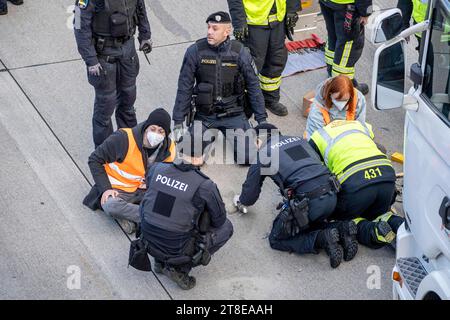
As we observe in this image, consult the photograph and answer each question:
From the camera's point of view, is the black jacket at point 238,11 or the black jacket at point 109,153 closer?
the black jacket at point 109,153

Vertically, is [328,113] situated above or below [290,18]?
below

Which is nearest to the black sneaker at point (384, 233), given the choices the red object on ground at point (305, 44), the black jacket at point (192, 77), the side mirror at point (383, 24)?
the side mirror at point (383, 24)

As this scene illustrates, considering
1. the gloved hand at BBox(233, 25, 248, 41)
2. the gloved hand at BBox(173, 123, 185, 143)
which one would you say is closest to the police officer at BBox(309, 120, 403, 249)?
the gloved hand at BBox(173, 123, 185, 143)

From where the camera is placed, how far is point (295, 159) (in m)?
6.08

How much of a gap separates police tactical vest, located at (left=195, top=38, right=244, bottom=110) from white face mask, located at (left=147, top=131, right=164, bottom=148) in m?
0.92

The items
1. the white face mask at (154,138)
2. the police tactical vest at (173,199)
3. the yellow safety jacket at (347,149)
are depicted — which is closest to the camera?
the police tactical vest at (173,199)

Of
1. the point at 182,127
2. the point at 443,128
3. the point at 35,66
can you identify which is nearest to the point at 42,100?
the point at 35,66

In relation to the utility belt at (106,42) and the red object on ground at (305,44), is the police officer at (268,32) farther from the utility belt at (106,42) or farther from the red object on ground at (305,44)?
the utility belt at (106,42)

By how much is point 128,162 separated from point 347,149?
1674 millimetres

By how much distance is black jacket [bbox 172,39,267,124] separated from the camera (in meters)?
6.92

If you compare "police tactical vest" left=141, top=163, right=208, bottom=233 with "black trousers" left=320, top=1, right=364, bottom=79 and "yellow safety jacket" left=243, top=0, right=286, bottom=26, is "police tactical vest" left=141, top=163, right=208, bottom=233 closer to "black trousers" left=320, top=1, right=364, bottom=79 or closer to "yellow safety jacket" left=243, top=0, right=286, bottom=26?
"yellow safety jacket" left=243, top=0, right=286, bottom=26

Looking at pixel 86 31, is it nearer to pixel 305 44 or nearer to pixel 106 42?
pixel 106 42

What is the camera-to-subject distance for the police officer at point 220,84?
22.6 ft

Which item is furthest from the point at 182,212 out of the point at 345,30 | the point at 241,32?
the point at 345,30
